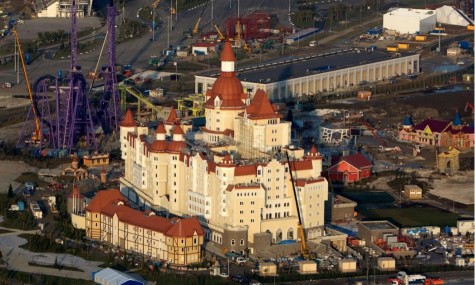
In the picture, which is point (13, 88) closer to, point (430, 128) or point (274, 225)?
point (430, 128)

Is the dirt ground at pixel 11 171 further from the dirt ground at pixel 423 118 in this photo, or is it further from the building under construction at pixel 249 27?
the building under construction at pixel 249 27

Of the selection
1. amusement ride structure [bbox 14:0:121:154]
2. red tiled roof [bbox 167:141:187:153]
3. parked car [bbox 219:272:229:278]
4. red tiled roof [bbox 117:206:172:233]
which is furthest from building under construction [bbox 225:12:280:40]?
parked car [bbox 219:272:229:278]

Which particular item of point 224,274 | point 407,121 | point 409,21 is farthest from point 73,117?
point 409,21

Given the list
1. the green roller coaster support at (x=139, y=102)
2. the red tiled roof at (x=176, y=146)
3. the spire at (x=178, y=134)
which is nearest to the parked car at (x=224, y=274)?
the red tiled roof at (x=176, y=146)

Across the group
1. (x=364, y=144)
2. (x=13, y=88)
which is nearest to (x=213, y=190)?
(x=364, y=144)

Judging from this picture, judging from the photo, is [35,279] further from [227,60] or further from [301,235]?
[227,60]

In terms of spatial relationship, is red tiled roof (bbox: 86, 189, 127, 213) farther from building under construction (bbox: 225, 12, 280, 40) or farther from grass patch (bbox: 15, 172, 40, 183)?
building under construction (bbox: 225, 12, 280, 40)
